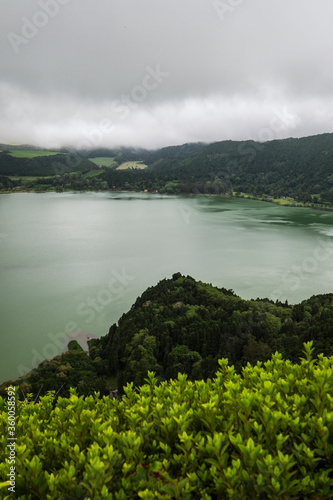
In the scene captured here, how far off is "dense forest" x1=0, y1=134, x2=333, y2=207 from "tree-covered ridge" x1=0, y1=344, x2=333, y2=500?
96.7 m

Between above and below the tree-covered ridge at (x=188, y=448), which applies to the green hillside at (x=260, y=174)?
above

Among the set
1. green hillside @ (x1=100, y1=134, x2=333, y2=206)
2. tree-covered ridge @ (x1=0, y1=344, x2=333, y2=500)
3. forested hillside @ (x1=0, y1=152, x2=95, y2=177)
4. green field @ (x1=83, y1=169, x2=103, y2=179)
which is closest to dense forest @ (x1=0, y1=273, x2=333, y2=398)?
tree-covered ridge @ (x1=0, y1=344, x2=333, y2=500)

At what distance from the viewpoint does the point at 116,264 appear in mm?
32219

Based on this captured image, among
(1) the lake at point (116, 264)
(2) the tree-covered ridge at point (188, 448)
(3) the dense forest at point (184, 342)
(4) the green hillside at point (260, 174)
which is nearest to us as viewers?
(2) the tree-covered ridge at point (188, 448)

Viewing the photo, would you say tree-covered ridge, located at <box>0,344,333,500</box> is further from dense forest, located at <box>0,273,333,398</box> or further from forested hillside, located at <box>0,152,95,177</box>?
forested hillside, located at <box>0,152,95,177</box>

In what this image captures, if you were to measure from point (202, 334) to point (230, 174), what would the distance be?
136465 mm

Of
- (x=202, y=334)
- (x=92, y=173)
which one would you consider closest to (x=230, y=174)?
(x=92, y=173)

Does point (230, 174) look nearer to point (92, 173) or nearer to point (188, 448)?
point (92, 173)

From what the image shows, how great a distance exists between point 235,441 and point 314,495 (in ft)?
1.68

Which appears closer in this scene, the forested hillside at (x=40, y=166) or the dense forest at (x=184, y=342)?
the dense forest at (x=184, y=342)

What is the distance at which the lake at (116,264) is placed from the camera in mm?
19125

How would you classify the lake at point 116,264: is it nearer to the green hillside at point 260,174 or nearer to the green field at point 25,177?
the green hillside at point 260,174

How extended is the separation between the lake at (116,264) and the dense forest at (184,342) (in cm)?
292

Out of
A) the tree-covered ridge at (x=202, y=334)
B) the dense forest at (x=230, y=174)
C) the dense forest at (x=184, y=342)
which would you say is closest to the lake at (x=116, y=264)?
the dense forest at (x=184, y=342)
